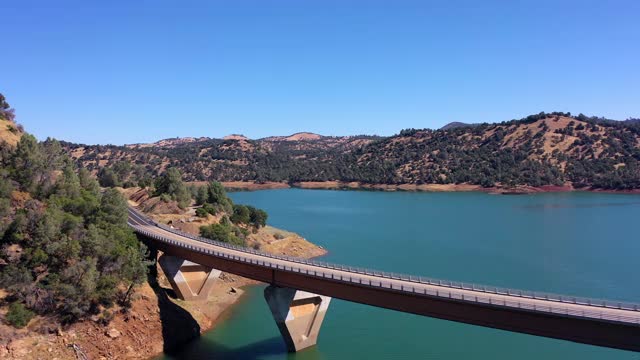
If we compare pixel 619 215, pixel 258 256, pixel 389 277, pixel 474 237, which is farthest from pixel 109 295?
pixel 619 215

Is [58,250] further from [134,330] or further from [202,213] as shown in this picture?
[202,213]

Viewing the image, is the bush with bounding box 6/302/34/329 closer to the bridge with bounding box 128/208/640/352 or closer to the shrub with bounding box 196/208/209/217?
the bridge with bounding box 128/208/640/352

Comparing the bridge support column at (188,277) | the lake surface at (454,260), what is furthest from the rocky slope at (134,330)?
the lake surface at (454,260)

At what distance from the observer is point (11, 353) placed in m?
43.7

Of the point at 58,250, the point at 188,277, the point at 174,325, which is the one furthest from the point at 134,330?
the point at 188,277

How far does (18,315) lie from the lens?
153ft

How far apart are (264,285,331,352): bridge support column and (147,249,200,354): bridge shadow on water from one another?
12188 mm

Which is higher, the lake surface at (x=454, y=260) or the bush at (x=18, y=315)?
the bush at (x=18, y=315)

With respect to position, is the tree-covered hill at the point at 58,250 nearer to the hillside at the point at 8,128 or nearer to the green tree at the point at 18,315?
the green tree at the point at 18,315

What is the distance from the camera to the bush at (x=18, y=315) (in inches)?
1821

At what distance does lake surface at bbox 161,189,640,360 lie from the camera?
1928 inches

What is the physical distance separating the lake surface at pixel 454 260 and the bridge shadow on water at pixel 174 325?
155cm

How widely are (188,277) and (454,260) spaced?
150 feet

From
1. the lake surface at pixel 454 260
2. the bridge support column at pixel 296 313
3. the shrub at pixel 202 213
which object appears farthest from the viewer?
the shrub at pixel 202 213
